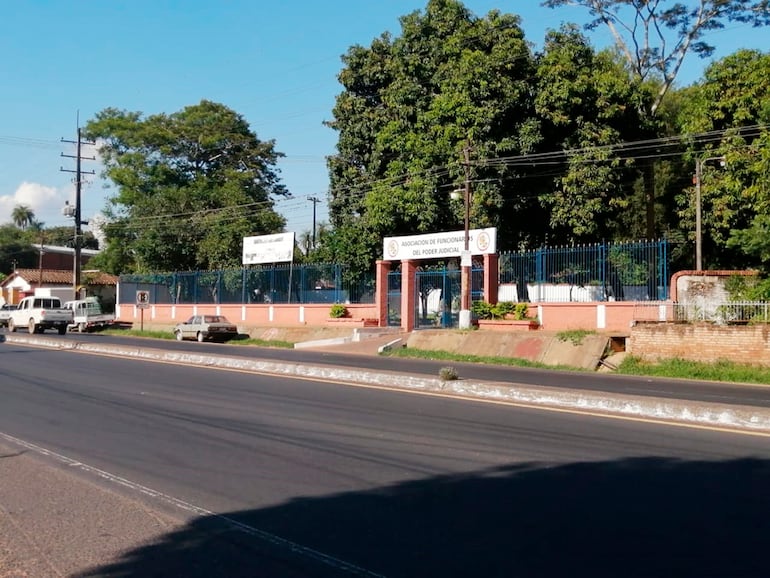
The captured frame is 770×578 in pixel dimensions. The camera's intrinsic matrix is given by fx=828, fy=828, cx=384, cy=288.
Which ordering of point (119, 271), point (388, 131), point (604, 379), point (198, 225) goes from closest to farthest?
point (604, 379) < point (388, 131) < point (198, 225) < point (119, 271)

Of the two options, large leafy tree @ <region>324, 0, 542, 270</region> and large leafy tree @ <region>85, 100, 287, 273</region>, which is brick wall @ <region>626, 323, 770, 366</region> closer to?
large leafy tree @ <region>324, 0, 542, 270</region>

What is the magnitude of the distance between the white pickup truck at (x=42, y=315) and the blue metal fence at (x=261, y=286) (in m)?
7.05

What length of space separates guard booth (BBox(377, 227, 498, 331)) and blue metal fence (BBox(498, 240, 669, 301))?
1524mm

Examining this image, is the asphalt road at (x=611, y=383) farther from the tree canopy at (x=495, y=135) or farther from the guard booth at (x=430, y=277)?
the tree canopy at (x=495, y=135)

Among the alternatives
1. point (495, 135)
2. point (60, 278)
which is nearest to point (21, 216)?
point (60, 278)

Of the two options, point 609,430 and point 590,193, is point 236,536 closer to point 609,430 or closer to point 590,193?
point 609,430

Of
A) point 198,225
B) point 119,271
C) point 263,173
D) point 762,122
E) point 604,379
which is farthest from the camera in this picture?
point 263,173

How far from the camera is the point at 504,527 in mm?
6293

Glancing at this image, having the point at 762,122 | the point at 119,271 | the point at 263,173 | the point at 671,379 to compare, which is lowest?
the point at 671,379

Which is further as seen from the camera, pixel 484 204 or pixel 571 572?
pixel 484 204

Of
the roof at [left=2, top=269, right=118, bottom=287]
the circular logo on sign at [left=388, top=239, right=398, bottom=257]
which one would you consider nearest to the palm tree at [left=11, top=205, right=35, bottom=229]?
the roof at [left=2, top=269, right=118, bottom=287]

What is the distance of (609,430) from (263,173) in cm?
6089

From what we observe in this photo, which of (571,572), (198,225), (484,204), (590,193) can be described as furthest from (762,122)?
(198,225)

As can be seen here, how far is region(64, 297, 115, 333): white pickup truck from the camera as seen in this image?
155 feet
